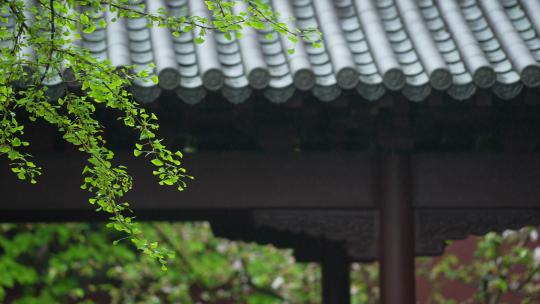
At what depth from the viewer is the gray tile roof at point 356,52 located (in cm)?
418

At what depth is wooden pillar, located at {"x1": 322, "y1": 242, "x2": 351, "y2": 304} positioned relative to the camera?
665 cm

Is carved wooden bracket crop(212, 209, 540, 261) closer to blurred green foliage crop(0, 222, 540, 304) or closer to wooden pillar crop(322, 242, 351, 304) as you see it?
wooden pillar crop(322, 242, 351, 304)

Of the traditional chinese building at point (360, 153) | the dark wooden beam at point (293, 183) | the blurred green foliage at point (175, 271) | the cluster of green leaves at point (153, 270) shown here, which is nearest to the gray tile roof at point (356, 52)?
the traditional chinese building at point (360, 153)

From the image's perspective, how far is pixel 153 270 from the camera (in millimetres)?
10797

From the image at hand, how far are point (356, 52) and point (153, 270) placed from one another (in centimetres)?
671

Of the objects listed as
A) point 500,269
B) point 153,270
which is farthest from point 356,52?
point 153,270

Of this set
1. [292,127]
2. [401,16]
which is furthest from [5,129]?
[401,16]

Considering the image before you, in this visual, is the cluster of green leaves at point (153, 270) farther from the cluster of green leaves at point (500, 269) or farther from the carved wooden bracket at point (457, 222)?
the carved wooden bracket at point (457, 222)

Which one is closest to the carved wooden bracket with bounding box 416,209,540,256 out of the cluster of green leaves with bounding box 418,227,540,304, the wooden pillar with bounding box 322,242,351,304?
→ the wooden pillar with bounding box 322,242,351,304

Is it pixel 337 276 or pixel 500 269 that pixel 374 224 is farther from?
pixel 500 269

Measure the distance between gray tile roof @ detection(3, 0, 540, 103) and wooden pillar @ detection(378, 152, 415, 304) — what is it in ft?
2.01

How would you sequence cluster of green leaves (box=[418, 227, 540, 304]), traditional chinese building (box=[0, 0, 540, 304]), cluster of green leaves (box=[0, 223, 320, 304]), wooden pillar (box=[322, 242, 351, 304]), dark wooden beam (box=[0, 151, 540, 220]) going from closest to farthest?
1. traditional chinese building (box=[0, 0, 540, 304])
2. dark wooden beam (box=[0, 151, 540, 220])
3. wooden pillar (box=[322, 242, 351, 304])
4. cluster of green leaves (box=[418, 227, 540, 304])
5. cluster of green leaves (box=[0, 223, 320, 304])

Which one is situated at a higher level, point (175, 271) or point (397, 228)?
point (175, 271)

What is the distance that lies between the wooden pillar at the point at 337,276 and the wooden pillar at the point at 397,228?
173 cm
